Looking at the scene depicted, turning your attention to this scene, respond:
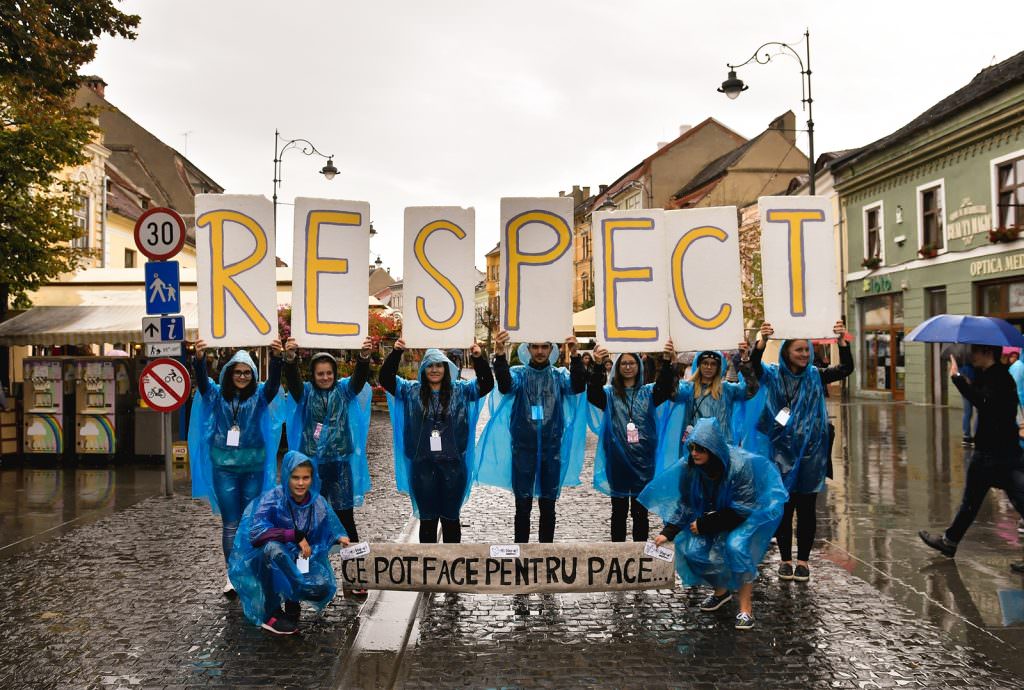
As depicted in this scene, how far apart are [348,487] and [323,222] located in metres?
1.95

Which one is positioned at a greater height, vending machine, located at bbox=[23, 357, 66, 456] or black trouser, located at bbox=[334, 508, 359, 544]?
vending machine, located at bbox=[23, 357, 66, 456]

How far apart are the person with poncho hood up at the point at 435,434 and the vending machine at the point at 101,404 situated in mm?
9072

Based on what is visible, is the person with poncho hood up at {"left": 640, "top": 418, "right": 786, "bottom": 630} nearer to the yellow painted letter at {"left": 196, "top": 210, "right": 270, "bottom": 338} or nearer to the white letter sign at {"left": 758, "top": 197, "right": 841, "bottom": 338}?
the white letter sign at {"left": 758, "top": 197, "right": 841, "bottom": 338}

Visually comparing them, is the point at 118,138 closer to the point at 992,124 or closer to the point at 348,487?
the point at 992,124

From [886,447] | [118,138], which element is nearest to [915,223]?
[886,447]

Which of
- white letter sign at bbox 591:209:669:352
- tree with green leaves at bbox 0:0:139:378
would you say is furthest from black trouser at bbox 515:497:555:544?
tree with green leaves at bbox 0:0:139:378

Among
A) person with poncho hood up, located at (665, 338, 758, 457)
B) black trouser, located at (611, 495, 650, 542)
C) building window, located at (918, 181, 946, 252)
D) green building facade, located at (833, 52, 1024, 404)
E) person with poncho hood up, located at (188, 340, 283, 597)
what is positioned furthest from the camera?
building window, located at (918, 181, 946, 252)

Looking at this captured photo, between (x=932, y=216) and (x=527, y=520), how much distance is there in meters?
23.3

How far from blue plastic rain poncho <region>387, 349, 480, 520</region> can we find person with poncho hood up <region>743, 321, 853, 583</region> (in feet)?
7.18

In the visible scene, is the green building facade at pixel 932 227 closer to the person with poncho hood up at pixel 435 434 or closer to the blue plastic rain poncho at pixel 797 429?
the blue plastic rain poncho at pixel 797 429

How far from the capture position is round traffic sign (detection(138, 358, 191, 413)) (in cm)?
986

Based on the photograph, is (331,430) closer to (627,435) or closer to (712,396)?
(627,435)

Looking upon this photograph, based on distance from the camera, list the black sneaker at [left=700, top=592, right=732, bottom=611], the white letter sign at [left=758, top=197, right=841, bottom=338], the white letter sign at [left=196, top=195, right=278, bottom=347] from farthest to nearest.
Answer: the white letter sign at [left=758, top=197, right=841, bottom=338], the white letter sign at [left=196, top=195, right=278, bottom=347], the black sneaker at [left=700, top=592, right=732, bottom=611]

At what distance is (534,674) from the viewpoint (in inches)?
182
